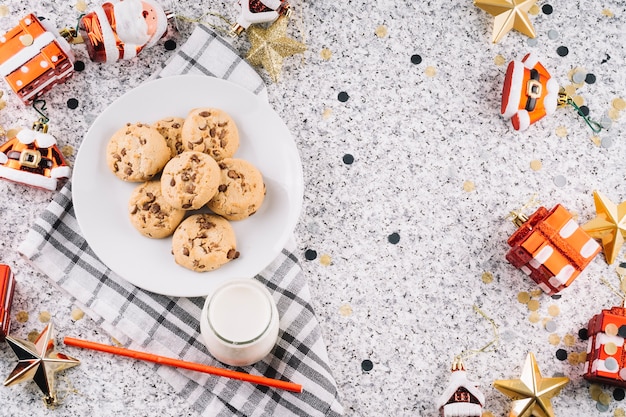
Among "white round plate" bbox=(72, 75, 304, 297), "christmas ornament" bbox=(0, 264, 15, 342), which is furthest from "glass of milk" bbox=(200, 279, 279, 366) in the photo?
"christmas ornament" bbox=(0, 264, 15, 342)

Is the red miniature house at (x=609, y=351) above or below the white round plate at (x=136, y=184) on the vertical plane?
below

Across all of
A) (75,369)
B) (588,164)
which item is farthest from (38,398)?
(588,164)

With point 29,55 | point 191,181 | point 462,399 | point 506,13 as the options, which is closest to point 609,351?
point 462,399

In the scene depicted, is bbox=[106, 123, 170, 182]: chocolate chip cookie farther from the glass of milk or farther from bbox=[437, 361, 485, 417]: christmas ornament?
bbox=[437, 361, 485, 417]: christmas ornament

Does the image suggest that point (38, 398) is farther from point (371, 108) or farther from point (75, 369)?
point (371, 108)

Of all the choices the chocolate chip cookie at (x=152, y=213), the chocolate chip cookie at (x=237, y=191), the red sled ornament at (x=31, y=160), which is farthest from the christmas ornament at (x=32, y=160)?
the chocolate chip cookie at (x=237, y=191)

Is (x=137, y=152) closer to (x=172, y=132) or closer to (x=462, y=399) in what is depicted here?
(x=172, y=132)

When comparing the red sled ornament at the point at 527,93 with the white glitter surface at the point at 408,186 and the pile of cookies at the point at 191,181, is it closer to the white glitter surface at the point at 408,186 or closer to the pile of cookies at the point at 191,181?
the white glitter surface at the point at 408,186
